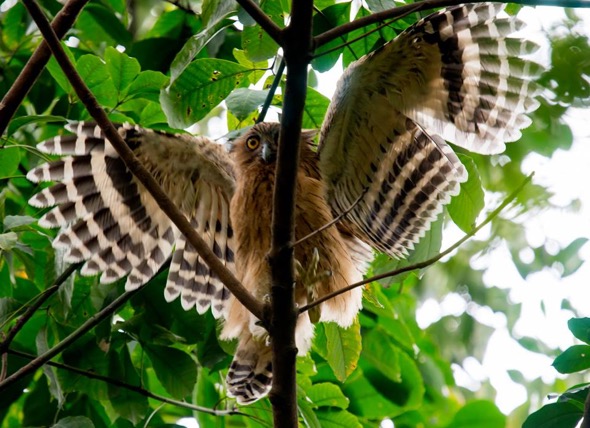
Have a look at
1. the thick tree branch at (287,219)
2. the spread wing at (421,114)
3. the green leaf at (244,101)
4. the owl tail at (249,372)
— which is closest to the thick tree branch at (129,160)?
the thick tree branch at (287,219)

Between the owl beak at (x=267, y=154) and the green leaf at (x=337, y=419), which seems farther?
the owl beak at (x=267, y=154)

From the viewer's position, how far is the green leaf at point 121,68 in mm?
3062

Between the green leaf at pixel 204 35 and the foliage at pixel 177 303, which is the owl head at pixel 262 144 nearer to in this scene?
the foliage at pixel 177 303

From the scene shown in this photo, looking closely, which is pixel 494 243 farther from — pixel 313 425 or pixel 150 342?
pixel 150 342

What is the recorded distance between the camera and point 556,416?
2.17 m

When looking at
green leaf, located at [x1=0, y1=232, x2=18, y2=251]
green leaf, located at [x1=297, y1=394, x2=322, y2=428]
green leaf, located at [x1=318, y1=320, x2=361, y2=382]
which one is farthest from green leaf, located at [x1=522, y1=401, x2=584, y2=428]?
green leaf, located at [x1=0, y1=232, x2=18, y2=251]

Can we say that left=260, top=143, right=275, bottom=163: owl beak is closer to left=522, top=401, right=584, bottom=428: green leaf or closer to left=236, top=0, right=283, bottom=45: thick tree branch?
left=236, top=0, right=283, bottom=45: thick tree branch

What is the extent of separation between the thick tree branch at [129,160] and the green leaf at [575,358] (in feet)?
3.00

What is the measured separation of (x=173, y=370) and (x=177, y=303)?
338 mm

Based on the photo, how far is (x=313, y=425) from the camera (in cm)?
293

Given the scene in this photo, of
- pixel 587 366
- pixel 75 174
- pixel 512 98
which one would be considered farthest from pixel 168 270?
pixel 587 366

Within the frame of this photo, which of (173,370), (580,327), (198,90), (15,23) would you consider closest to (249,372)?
(173,370)

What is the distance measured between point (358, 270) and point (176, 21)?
1614mm

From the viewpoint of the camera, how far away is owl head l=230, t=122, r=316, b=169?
12.1ft
